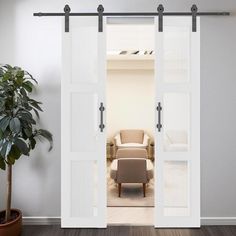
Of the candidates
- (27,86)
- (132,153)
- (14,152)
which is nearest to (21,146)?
(14,152)

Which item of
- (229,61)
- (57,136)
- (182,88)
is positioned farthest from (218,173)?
(57,136)

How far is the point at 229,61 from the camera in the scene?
9.29 feet

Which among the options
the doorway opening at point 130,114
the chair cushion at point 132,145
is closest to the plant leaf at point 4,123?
the doorway opening at point 130,114

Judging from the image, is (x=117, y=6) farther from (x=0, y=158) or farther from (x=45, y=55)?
(x=0, y=158)

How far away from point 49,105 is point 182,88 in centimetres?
142

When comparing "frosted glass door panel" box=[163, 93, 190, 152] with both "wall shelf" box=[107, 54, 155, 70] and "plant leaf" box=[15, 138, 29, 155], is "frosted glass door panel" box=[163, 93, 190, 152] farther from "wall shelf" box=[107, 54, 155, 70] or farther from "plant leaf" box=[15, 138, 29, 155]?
"wall shelf" box=[107, 54, 155, 70]

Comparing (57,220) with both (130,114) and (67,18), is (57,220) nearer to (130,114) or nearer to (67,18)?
(67,18)

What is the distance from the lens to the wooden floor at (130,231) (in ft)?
8.90

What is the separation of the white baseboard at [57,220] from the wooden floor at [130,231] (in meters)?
0.05

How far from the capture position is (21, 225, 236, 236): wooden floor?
107 inches

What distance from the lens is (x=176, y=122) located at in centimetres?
281

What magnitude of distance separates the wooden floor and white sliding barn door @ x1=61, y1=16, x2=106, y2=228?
77 mm

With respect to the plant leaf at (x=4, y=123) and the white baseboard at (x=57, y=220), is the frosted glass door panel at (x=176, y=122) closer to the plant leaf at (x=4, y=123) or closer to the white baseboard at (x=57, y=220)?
the white baseboard at (x=57, y=220)

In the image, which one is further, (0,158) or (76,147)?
(76,147)
